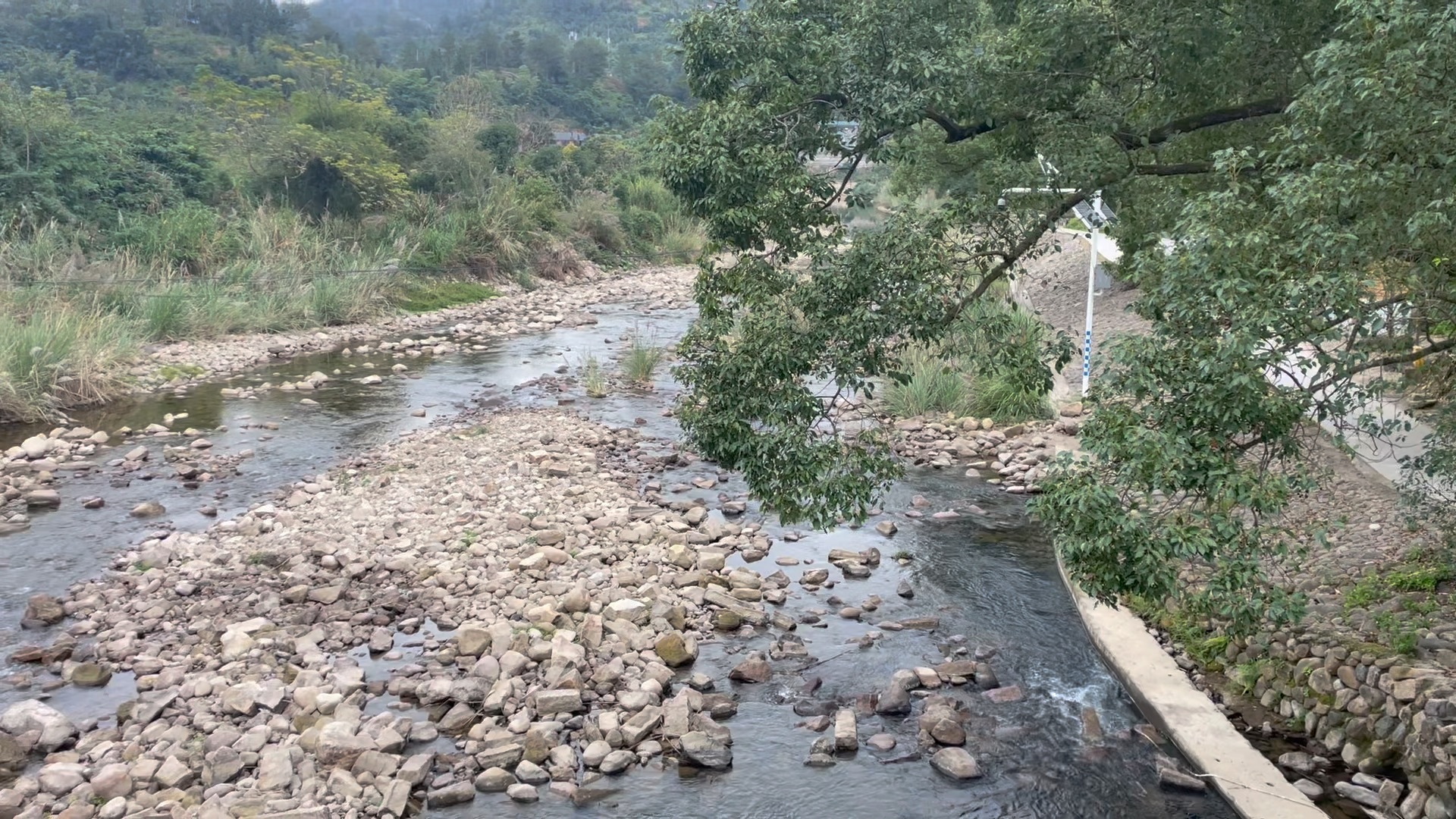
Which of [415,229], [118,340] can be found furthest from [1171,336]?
[415,229]

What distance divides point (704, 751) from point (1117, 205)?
4903mm

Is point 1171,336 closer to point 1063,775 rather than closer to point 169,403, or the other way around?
point 1063,775

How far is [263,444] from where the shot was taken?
44.7 feet

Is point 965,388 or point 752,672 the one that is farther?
point 965,388

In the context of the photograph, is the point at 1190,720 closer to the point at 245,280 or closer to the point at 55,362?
the point at 55,362

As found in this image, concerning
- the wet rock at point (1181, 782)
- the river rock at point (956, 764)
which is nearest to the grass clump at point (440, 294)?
the river rock at point (956, 764)

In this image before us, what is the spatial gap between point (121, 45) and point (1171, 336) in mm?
49231

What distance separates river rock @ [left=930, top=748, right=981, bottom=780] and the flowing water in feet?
0.21

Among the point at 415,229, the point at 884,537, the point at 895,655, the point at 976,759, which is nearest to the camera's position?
the point at 976,759

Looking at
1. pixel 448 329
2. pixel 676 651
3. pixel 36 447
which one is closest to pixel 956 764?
pixel 676 651

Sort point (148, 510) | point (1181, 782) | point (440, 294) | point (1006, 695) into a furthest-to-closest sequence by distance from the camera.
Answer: point (440, 294), point (148, 510), point (1006, 695), point (1181, 782)

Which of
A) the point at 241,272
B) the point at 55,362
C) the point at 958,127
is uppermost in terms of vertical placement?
the point at 958,127

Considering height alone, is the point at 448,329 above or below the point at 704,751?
above

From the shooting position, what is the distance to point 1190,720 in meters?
6.80
